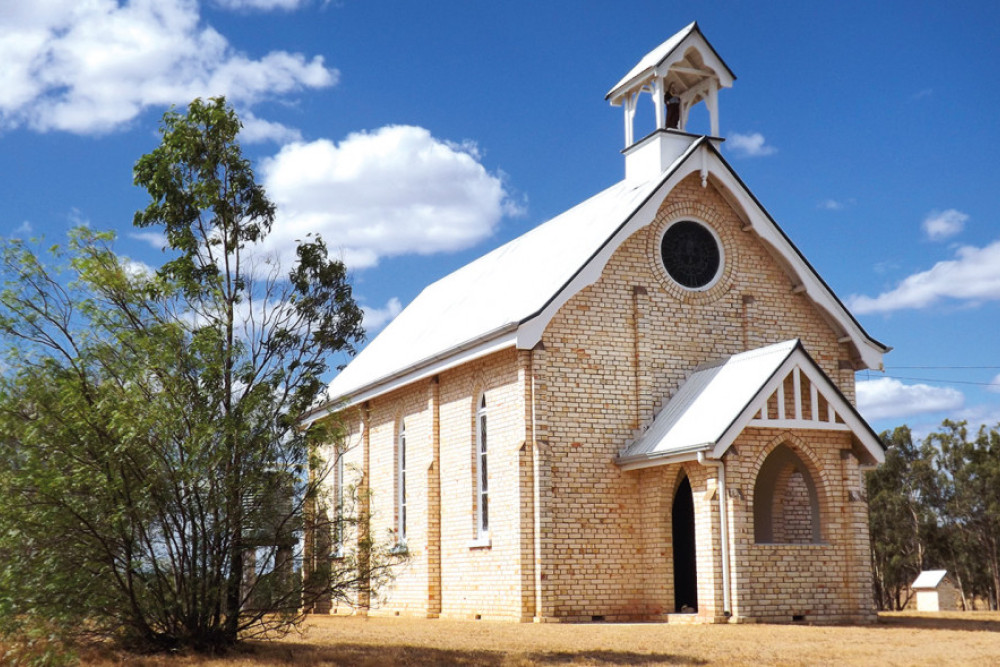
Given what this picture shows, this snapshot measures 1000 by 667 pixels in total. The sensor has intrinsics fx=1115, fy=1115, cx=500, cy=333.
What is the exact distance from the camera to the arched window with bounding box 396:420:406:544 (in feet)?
100.0

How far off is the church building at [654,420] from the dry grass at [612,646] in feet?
5.38

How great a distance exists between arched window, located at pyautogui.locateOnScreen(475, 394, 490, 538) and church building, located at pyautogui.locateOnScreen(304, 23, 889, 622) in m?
0.05

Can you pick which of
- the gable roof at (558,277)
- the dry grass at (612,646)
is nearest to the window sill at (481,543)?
the dry grass at (612,646)

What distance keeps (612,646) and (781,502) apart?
1033 cm

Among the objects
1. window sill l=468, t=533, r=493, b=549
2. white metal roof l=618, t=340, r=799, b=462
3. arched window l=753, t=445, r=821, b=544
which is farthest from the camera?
arched window l=753, t=445, r=821, b=544

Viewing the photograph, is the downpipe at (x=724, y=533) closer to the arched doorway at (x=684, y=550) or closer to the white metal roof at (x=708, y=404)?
the white metal roof at (x=708, y=404)

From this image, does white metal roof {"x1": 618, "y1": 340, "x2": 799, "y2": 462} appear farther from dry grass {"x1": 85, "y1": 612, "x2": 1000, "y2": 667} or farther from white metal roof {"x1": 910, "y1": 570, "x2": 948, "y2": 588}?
white metal roof {"x1": 910, "y1": 570, "x2": 948, "y2": 588}

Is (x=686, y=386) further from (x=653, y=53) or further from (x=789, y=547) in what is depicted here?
(x=653, y=53)

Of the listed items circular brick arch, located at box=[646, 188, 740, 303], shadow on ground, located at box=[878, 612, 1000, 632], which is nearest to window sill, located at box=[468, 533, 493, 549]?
circular brick arch, located at box=[646, 188, 740, 303]

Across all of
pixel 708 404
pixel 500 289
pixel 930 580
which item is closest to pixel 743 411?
pixel 708 404

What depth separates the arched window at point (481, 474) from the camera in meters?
25.8

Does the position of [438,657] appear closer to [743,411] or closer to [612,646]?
[612,646]

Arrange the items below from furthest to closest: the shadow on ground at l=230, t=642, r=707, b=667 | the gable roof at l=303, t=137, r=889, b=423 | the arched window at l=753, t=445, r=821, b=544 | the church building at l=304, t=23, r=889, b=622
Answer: the arched window at l=753, t=445, r=821, b=544 → the gable roof at l=303, t=137, r=889, b=423 → the church building at l=304, t=23, r=889, b=622 → the shadow on ground at l=230, t=642, r=707, b=667

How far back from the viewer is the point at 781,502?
26250mm
